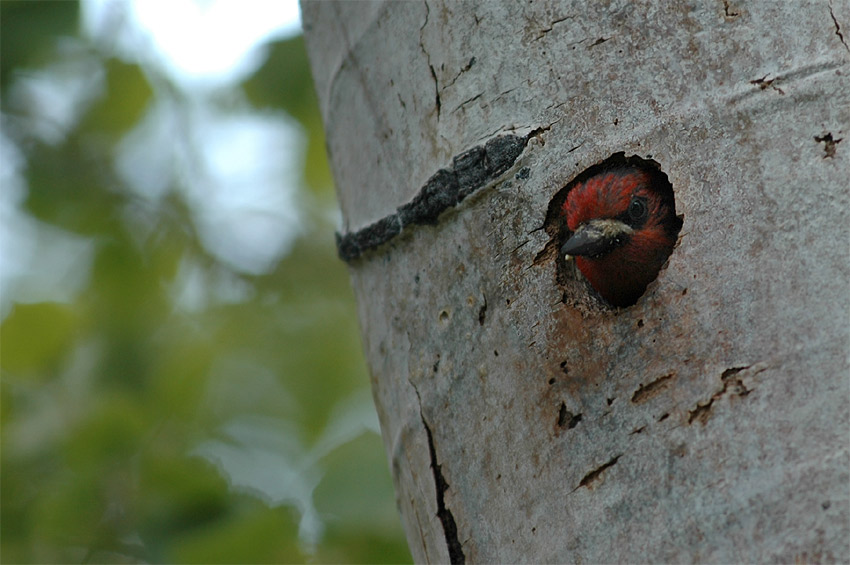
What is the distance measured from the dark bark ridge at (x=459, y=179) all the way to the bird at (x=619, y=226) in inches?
5.4

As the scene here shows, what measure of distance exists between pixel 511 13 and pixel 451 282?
0.54 m

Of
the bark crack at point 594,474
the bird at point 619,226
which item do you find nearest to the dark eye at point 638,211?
the bird at point 619,226

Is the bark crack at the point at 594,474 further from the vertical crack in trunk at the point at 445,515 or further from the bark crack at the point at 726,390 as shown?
the vertical crack in trunk at the point at 445,515

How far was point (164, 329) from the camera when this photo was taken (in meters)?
4.65

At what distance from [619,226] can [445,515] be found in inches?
28.5

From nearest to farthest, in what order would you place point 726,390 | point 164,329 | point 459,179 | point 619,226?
point 726,390, point 459,179, point 619,226, point 164,329

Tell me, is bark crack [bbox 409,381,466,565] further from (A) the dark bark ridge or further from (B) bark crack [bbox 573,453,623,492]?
(A) the dark bark ridge

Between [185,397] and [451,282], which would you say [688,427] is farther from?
[185,397]

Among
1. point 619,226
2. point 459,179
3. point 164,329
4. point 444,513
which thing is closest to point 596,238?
point 619,226

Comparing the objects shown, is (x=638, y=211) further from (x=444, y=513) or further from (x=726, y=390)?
(x=444, y=513)

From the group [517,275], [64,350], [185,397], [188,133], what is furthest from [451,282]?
[188,133]

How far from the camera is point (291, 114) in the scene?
455 centimetres

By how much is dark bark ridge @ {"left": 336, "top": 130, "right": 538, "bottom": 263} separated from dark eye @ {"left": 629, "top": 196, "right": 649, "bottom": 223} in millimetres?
323

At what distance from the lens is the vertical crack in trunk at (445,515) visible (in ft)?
5.31
